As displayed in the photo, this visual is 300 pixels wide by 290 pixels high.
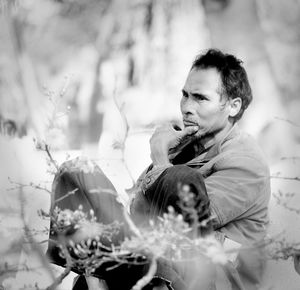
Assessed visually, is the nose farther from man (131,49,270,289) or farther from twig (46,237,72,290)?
twig (46,237,72,290)

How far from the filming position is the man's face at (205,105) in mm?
1421

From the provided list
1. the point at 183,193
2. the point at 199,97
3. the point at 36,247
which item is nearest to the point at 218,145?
the point at 199,97

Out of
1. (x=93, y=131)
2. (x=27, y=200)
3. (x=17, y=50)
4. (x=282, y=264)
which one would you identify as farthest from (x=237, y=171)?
(x=17, y=50)

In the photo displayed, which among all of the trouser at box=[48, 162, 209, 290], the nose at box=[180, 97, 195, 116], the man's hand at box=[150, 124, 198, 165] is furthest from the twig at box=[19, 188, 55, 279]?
the nose at box=[180, 97, 195, 116]

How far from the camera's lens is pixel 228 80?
1441 mm

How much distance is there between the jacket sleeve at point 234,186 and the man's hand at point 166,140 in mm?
107

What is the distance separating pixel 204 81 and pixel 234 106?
0.09 meters

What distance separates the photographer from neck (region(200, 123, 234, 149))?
1439 mm

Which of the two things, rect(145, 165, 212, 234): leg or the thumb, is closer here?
rect(145, 165, 212, 234): leg

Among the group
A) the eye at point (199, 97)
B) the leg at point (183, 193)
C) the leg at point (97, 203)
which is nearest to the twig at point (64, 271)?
the leg at point (97, 203)

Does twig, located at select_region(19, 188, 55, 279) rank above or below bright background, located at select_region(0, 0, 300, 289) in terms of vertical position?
below

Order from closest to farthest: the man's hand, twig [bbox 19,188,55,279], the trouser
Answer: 1. the trouser
2. the man's hand
3. twig [bbox 19,188,55,279]

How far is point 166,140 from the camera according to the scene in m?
1.44

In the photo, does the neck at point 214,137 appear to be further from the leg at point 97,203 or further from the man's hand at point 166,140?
the leg at point 97,203
